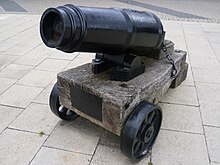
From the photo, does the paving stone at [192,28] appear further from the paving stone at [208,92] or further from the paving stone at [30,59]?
the paving stone at [30,59]

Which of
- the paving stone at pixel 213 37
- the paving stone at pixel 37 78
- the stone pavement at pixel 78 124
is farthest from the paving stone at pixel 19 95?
the paving stone at pixel 213 37

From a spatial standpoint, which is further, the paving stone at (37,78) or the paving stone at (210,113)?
the paving stone at (37,78)

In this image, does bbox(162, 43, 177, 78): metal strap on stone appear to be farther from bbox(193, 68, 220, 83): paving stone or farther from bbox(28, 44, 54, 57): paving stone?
bbox(28, 44, 54, 57): paving stone

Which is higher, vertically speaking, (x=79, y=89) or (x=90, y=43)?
(x=90, y=43)

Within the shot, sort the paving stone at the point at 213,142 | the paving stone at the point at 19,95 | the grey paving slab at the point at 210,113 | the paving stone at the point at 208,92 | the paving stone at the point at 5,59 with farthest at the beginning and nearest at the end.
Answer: the paving stone at the point at 5,59 < the paving stone at the point at 208,92 < the paving stone at the point at 19,95 < the grey paving slab at the point at 210,113 < the paving stone at the point at 213,142

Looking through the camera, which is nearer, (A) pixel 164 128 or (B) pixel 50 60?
(A) pixel 164 128

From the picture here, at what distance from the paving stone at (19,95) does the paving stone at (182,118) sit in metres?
1.40

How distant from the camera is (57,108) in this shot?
2439mm

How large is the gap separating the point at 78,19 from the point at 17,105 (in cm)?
150

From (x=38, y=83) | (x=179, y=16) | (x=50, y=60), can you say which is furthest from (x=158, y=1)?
(x=38, y=83)

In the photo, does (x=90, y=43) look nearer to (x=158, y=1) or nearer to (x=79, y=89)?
(x=79, y=89)

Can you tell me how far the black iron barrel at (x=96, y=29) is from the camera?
1653mm

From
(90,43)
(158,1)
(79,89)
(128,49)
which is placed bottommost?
(158,1)

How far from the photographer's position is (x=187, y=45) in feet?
16.1
